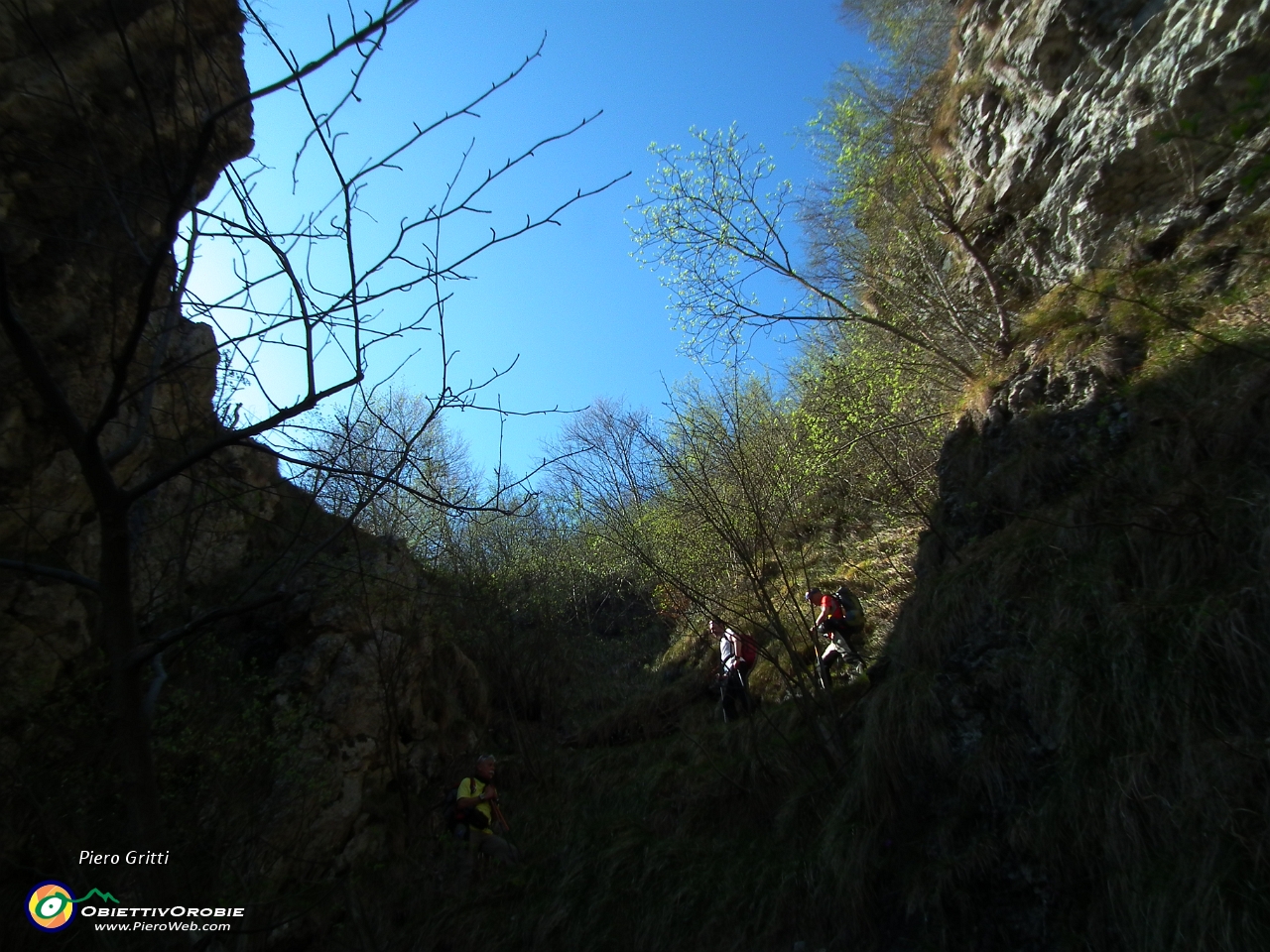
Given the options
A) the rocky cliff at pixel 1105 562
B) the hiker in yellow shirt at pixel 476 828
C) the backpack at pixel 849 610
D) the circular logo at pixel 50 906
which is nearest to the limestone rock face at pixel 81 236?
the circular logo at pixel 50 906

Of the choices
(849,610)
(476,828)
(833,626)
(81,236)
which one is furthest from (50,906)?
(849,610)

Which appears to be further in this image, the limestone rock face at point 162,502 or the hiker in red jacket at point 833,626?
the hiker in red jacket at point 833,626

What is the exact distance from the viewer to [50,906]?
3.04m

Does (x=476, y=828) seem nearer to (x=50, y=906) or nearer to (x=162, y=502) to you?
(x=162, y=502)

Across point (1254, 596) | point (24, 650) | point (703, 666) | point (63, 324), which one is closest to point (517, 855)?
point (703, 666)

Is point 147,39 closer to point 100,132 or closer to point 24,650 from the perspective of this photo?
point 100,132

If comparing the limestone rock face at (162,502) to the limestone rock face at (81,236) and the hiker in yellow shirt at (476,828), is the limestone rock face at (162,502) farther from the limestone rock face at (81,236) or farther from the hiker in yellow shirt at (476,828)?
the hiker in yellow shirt at (476,828)

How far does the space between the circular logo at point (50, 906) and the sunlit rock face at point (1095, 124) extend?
25.5ft

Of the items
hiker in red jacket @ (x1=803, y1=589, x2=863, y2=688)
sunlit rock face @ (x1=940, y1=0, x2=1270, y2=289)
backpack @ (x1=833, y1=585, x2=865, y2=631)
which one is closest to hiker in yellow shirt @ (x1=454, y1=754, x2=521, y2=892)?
hiker in red jacket @ (x1=803, y1=589, x2=863, y2=688)

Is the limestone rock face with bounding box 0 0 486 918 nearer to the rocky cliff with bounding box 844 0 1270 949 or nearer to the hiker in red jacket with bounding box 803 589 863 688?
the rocky cliff with bounding box 844 0 1270 949

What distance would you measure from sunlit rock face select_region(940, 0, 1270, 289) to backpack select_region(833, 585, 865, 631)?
3894 mm

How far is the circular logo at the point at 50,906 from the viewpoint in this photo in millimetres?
2951

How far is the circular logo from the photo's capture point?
2951mm

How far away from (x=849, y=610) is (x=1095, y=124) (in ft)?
18.1
